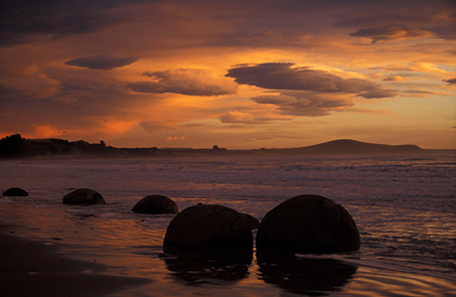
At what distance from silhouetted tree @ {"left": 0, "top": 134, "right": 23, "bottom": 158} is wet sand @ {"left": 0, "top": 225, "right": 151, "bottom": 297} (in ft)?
551

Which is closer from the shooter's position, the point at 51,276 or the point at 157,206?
the point at 51,276

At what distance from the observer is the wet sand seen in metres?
4.57

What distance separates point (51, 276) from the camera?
17.1ft

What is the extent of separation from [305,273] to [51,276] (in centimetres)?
342

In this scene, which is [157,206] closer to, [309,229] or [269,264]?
[309,229]

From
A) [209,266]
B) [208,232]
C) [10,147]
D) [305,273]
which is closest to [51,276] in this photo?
[209,266]

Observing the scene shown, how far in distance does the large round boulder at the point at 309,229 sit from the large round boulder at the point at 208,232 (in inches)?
16.4

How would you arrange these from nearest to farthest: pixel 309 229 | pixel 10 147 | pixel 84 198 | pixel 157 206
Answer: pixel 309 229 → pixel 157 206 → pixel 84 198 → pixel 10 147

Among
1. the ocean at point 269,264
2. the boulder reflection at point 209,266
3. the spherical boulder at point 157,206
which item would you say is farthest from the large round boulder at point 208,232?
the spherical boulder at point 157,206

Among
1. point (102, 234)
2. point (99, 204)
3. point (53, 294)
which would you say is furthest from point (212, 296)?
point (99, 204)

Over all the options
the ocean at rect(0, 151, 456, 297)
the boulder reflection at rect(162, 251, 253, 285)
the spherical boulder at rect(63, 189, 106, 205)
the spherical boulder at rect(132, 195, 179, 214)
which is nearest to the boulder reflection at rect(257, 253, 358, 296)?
the ocean at rect(0, 151, 456, 297)

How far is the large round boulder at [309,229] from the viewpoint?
7.05 m

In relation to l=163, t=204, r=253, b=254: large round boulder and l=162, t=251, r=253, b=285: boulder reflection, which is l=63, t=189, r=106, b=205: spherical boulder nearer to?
l=163, t=204, r=253, b=254: large round boulder

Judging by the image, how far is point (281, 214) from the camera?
7.30m
